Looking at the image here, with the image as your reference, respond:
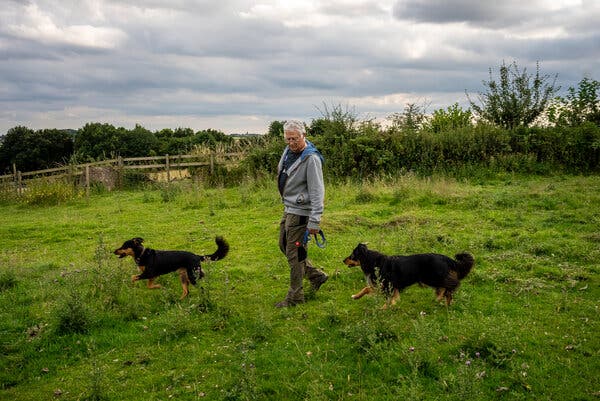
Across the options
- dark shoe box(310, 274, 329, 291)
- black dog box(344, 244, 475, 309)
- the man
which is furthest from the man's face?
dark shoe box(310, 274, 329, 291)

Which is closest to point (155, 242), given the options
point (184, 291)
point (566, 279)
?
point (184, 291)

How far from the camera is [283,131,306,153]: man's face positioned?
19.0 feet

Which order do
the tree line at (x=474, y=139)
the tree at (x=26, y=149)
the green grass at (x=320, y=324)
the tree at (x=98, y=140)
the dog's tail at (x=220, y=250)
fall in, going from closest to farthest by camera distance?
the green grass at (x=320, y=324) → the dog's tail at (x=220, y=250) → the tree line at (x=474, y=139) → the tree at (x=98, y=140) → the tree at (x=26, y=149)

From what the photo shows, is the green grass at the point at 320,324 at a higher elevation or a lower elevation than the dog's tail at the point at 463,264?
lower

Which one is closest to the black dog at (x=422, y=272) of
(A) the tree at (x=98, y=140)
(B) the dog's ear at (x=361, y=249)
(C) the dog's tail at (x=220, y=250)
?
(B) the dog's ear at (x=361, y=249)

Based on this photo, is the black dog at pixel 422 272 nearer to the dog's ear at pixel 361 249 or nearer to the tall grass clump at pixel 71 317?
the dog's ear at pixel 361 249

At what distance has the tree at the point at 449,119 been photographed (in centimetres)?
2055

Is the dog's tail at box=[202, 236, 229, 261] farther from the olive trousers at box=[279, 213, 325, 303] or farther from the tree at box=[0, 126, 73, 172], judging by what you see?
the tree at box=[0, 126, 73, 172]

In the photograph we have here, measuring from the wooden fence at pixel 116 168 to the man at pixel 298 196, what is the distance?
52.0 ft

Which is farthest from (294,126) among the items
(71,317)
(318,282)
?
(71,317)

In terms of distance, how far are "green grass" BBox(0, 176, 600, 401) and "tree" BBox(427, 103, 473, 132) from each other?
10259 millimetres

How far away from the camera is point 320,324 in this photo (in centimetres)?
575

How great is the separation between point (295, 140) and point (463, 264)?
263cm

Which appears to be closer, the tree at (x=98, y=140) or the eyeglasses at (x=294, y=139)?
the eyeglasses at (x=294, y=139)
